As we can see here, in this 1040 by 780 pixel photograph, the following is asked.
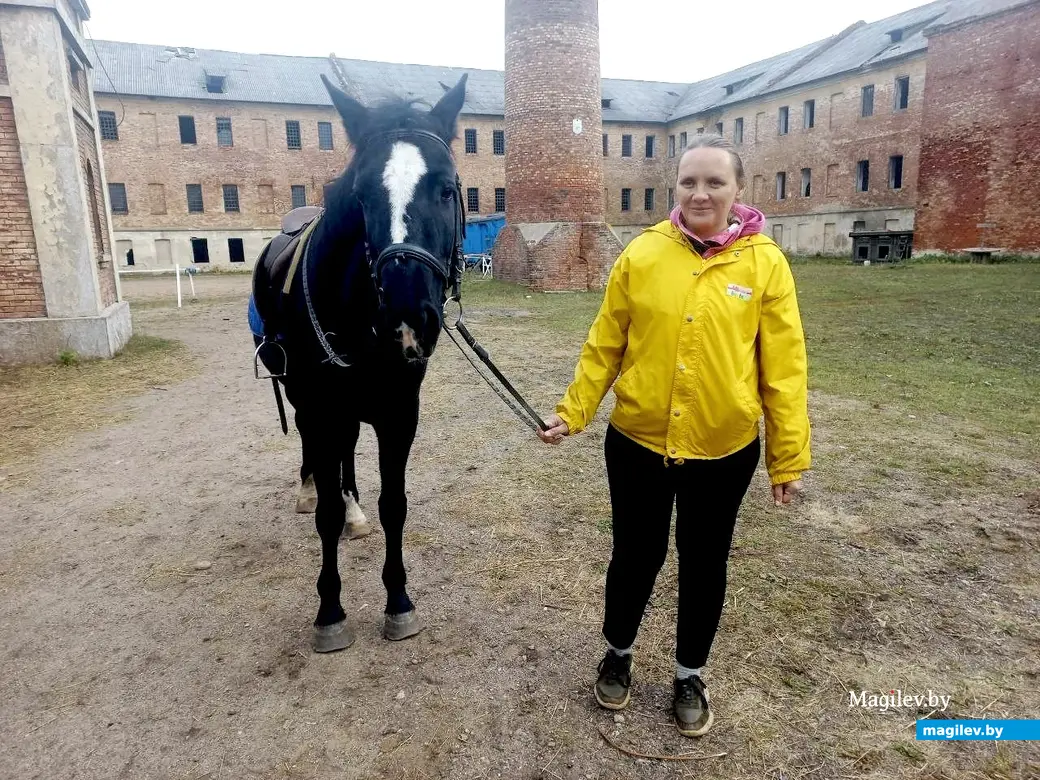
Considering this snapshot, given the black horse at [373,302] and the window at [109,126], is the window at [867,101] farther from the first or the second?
the window at [109,126]

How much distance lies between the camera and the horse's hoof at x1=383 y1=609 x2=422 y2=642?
9.78ft

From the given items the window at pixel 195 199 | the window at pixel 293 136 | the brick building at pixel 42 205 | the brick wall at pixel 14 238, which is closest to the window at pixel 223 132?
the window at pixel 195 199

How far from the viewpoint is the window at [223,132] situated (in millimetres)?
34750

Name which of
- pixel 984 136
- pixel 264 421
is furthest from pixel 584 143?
pixel 984 136

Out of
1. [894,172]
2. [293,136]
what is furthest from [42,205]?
[894,172]

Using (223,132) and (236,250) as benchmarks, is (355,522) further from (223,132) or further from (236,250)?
(223,132)

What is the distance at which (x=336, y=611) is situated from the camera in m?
2.96

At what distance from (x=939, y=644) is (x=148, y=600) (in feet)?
12.4

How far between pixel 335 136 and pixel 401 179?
3887cm

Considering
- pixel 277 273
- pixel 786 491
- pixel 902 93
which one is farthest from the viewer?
pixel 902 93

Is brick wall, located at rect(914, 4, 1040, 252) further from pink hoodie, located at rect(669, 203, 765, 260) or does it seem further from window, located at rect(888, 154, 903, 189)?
pink hoodie, located at rect(669, 203, 765, 260)

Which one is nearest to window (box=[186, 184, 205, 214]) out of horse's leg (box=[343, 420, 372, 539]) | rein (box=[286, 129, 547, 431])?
horse's leg (box=[343, 420, 372, 539])

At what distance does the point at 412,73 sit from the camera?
129ft

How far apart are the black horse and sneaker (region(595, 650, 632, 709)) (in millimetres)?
957
